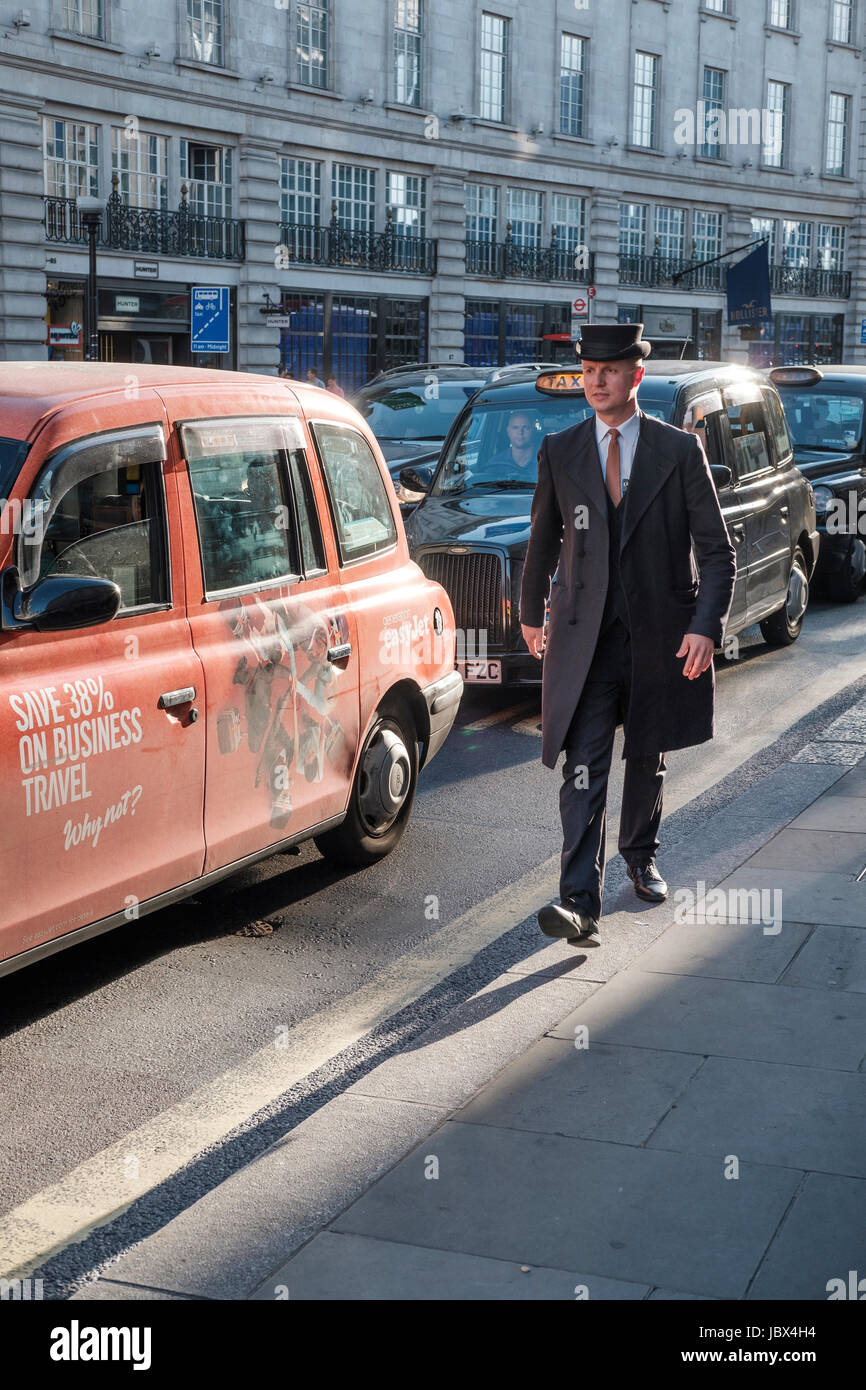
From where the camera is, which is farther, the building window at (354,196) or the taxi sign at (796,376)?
the building window at (354,196)

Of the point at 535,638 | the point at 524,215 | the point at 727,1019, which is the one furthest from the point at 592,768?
the point at 524,215

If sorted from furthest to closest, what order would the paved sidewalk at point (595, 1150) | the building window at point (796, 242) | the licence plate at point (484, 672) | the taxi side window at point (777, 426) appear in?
the building window at point (796, 242) < the taxi side window at point (777, 426) < the licence plate at point (484, 672) < the paved sidewalk at point (595, 1150)

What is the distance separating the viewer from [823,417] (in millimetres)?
15992

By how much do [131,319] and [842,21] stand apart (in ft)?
111

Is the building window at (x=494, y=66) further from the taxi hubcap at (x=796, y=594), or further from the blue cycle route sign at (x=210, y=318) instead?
the taxi hubcap at (x=796, y=594)

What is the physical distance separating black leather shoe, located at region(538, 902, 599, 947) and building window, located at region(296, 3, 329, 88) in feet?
107

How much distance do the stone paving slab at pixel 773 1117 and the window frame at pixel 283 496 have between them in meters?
2.25

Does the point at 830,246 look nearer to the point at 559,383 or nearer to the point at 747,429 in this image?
the point at 747,429

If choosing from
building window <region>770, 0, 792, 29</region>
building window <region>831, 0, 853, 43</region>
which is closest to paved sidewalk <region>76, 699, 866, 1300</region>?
building window <region>770, 0, 792, 29</region>

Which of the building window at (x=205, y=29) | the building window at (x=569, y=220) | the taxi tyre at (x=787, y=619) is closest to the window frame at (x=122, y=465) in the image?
the taxi tyre at (x=787, y=619)

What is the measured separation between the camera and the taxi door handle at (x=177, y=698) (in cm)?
504

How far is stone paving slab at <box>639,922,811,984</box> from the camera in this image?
5.07 m

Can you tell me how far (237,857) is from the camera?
18.2ft
